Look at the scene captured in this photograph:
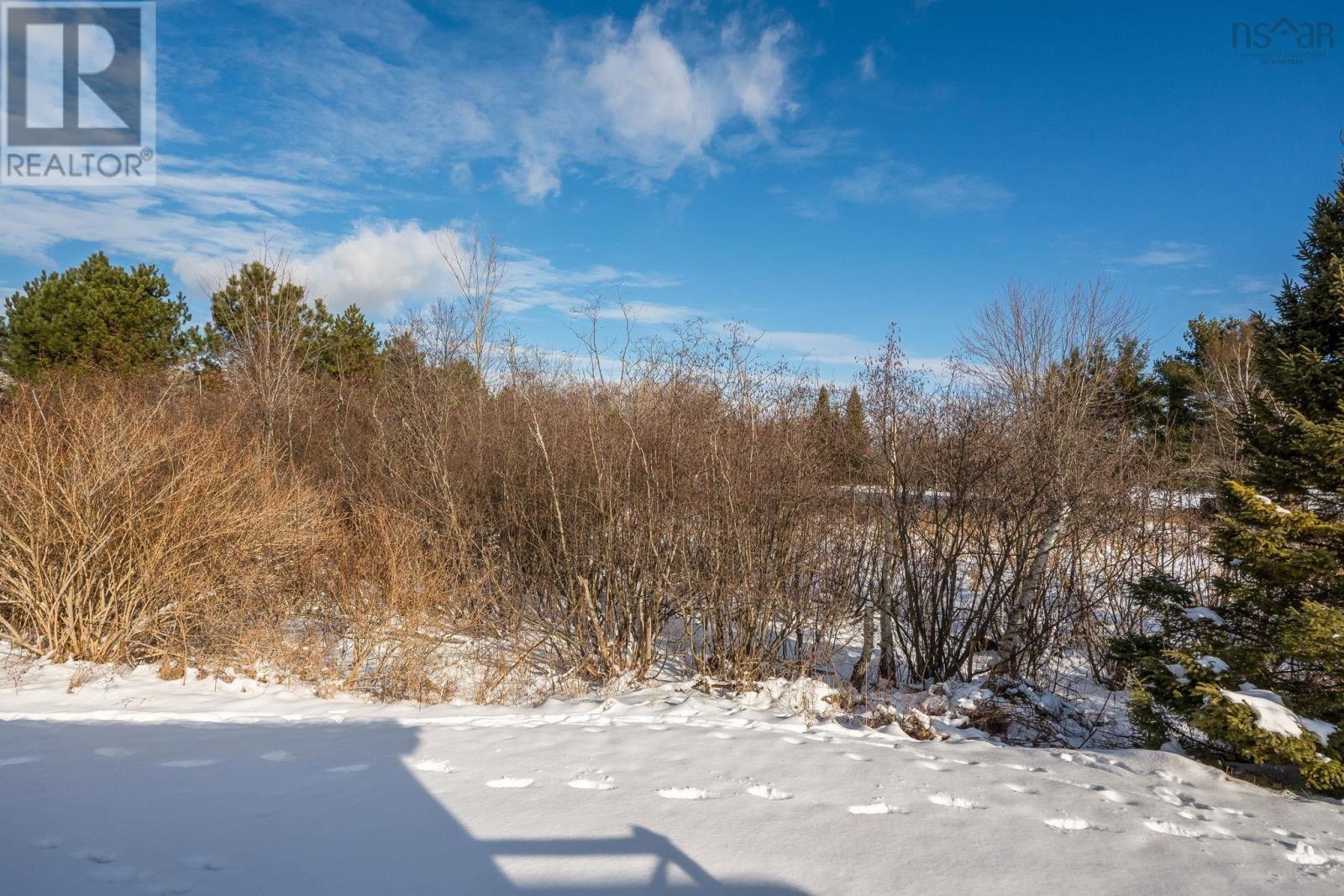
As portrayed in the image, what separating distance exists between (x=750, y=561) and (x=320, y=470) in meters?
10.5

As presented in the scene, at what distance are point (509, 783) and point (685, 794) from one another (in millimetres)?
1027

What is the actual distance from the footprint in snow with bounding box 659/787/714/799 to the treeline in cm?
307

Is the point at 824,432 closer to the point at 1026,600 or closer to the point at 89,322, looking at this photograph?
the point at 1026,600

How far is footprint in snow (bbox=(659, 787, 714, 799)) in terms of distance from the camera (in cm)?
416

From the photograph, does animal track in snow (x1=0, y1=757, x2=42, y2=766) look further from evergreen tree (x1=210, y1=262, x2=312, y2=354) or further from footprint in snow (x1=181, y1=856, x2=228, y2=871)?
evergreen tree (x1=210, y1=262, x2=312, y2=354)

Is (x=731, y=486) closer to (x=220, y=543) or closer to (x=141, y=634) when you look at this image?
(x=220, y=543)

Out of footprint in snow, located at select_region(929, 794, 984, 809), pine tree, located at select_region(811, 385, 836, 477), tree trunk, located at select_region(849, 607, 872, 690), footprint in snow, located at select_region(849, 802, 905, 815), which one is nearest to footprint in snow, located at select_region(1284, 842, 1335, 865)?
footprint in snow, located at select_region(929, 794, 984, 809)

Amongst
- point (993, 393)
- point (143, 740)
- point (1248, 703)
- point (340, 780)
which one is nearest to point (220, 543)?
point (143, 740)

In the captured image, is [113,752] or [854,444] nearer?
[113,752]

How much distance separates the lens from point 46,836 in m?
3.38

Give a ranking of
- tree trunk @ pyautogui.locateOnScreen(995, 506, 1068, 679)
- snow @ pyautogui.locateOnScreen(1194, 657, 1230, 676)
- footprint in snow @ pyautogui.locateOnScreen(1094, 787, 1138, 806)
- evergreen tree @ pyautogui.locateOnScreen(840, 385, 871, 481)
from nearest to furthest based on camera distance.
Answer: footprint in snow @ pyautogui.locateOnScreen(1094, 787, 1138, 806)
snow @ pyautogui.locateOnScreen(1194, 657, 1230, 676)
tree trunk @ pyautogui.locateOnScreen(995, 506, 1068, 679)
evergreen tree @ pyautogui.locateOnScreen(840, 385, 871, 481)

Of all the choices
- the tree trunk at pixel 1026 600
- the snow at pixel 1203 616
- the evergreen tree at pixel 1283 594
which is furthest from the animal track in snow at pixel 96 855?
the tree trunk at pixel 1026 600

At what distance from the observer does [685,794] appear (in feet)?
13.8

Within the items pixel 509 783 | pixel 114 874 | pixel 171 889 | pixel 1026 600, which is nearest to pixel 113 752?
pixel 114 874
